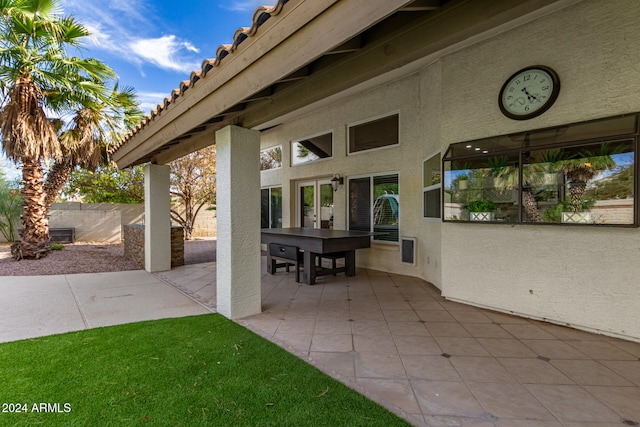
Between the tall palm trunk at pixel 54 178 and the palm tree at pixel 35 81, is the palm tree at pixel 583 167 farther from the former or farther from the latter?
the tall palm trunk at pixel 54 178

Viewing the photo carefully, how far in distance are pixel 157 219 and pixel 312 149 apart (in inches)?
178

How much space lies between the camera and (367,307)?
4.46m

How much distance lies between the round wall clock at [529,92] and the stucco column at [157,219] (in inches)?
274

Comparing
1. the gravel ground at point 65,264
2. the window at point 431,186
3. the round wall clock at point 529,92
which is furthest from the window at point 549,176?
the gravel ground at point 65,264

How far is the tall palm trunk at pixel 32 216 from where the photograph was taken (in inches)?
312

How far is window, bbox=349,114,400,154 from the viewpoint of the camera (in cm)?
696

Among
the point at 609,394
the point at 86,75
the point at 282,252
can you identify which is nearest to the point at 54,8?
the point at 86,75

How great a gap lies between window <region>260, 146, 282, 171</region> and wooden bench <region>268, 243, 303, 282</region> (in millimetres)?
3969

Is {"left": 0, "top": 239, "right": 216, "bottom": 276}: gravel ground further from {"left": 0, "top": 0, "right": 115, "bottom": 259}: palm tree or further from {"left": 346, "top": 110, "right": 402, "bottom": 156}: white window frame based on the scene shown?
{"left": 346, "top": 110, "right": 402, "bottom": 156}: white window frame

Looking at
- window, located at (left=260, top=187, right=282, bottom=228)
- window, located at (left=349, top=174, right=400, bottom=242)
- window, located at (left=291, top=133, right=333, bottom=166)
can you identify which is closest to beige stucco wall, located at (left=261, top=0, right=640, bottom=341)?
window, located at (left=349, top=174, right=400, bottom=242)

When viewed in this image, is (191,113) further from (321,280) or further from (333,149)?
(333,149)

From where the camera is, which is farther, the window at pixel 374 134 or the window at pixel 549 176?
the window at pixel 374 134

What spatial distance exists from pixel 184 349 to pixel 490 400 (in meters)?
2.75

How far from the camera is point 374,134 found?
290 inches
